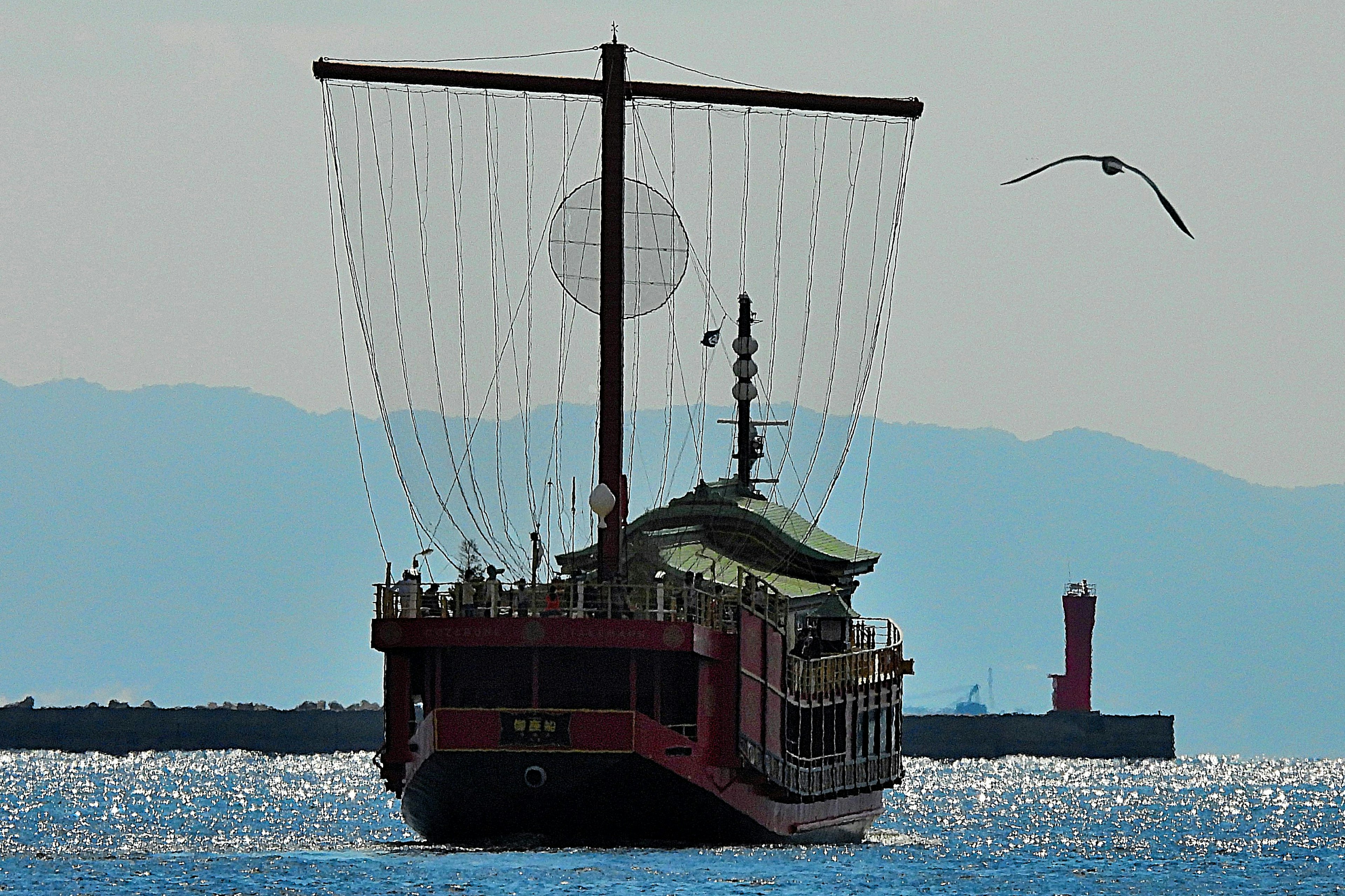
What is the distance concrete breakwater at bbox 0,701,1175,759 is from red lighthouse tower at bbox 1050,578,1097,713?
289 cm

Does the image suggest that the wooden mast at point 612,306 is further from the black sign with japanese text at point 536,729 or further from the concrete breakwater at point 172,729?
the concrete breakwater at point 172,729

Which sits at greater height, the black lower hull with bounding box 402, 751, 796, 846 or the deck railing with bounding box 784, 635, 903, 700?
the deck railing with bounding box 784, 635, 903, 700

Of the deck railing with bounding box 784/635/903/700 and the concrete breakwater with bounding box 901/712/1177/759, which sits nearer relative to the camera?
the deck railing with bounding box 784/635/903/700

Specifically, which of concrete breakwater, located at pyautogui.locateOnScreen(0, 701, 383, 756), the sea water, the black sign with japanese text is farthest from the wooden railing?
concrete breakwater, located at pyautogui.locateOnScreen(0, 701, 383, 756)

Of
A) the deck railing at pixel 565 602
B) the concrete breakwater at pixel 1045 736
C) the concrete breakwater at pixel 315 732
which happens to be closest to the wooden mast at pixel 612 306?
the deck railing at pixel 565 602

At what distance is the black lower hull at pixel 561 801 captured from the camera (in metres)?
50.8

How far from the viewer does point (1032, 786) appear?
396 feet

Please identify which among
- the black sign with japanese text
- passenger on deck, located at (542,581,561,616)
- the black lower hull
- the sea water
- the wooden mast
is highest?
the wooden mast

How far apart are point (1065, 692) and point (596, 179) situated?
108552 millimetres

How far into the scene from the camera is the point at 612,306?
57781 mm

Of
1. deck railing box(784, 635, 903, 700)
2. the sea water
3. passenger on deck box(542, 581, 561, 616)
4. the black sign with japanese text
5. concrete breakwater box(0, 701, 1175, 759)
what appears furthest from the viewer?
concrete breakwater box(0, 701, 1175, 759)

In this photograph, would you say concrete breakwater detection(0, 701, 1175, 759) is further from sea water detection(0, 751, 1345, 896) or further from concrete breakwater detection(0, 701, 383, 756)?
sea water detection(0, 751, 1345, 896)

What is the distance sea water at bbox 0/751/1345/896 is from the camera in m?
50.1

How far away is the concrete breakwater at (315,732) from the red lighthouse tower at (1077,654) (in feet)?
9.48
